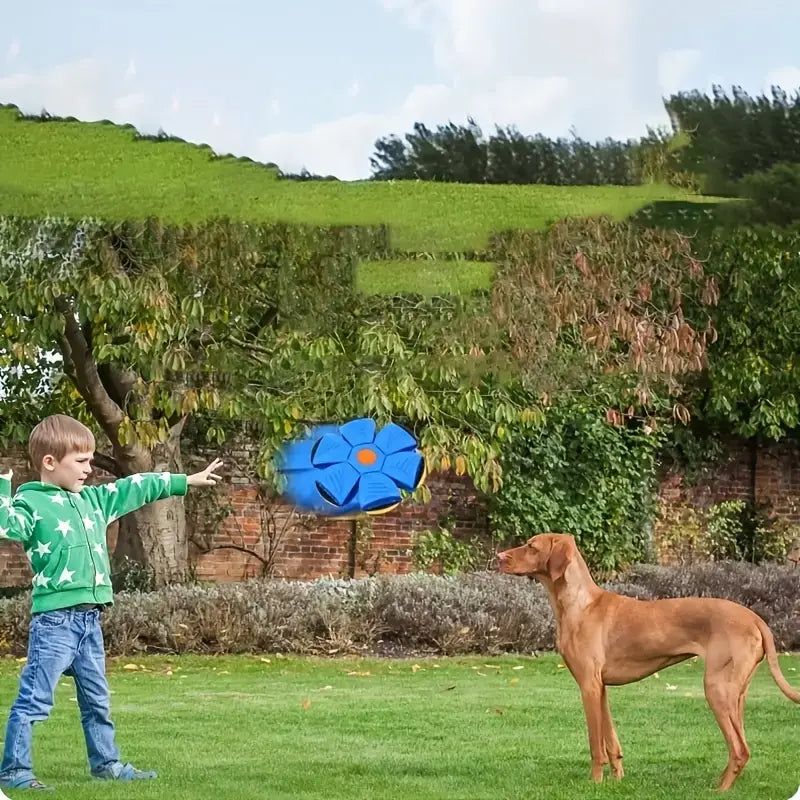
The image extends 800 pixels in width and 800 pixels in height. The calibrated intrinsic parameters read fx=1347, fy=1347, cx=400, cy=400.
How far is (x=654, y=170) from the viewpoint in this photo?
20.4ft

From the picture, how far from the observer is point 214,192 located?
6664 millimetres

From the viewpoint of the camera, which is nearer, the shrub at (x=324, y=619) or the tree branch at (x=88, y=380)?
the shrub at (x=324, y=619)

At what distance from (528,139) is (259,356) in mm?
2063

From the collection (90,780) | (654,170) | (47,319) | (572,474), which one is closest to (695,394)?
(572,474)

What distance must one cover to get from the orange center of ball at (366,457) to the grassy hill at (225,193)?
109 centimetres

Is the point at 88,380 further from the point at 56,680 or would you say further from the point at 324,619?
the point at 56,680

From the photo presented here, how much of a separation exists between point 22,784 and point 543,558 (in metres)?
1.51

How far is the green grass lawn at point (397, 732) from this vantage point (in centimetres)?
395

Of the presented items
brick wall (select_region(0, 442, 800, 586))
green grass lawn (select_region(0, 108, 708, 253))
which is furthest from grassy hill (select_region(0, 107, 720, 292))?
brick wall (select_region(0, 442, 800, 586))

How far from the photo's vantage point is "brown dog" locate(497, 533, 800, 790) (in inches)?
139

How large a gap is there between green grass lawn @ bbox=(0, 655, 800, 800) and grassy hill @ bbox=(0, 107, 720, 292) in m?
2.24

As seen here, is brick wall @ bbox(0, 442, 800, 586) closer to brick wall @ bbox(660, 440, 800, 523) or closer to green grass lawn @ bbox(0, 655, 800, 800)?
brick wall @ bbox(660, 440, 800, 523)

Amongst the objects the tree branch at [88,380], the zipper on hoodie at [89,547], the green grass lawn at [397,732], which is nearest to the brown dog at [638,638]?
the green grass lawn at [397,732]

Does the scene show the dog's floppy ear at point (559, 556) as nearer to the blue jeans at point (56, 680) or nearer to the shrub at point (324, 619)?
the blue jeans at point (56, 680)
